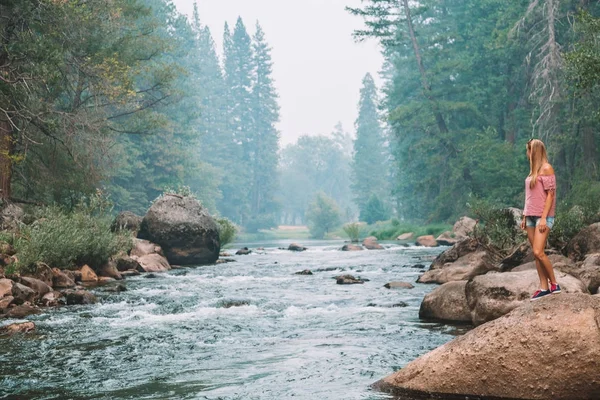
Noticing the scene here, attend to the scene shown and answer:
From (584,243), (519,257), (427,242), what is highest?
(584,243)

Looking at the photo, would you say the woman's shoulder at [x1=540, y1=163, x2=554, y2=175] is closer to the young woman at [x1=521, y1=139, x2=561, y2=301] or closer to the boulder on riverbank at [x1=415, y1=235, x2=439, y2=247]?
the young woman at [x1=521, y1=139, x2=561, y2=301]

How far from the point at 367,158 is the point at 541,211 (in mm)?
80506

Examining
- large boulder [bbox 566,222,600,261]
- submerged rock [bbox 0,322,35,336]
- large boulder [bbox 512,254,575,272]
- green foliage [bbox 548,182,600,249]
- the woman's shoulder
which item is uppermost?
the woman's shoulder

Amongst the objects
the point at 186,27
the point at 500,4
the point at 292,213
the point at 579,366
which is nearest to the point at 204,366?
the point at 579,366

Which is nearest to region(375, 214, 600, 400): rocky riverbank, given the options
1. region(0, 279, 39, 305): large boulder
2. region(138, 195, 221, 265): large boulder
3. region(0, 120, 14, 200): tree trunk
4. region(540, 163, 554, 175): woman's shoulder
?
region(540, 163, 554, 175): woman's shoulder

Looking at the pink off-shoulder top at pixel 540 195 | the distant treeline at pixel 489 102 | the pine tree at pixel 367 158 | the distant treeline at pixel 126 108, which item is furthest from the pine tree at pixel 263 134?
the pink off-shoulder top at pixel 540 195

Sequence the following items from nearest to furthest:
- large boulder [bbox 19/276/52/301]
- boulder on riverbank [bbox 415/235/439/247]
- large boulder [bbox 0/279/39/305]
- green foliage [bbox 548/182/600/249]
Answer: large boulder [bbox 0/279/39/305] → large boulder [bbox 19/276/52/301] → green foliage [bbox 548/182/600/249] → boulder on riverbank [bbox 415/235/439/247]

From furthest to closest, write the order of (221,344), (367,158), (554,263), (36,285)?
(367,158) → (36,285) → (554,263) → (221,344)

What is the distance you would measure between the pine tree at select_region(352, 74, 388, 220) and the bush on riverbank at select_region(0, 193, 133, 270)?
6766 cm

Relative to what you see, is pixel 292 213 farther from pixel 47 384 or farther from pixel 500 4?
pixel 47 384

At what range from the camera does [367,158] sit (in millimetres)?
Result: 87375

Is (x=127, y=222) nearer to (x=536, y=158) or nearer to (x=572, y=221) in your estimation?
(x=572, y=221)

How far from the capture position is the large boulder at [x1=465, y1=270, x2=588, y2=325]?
908 centimetres

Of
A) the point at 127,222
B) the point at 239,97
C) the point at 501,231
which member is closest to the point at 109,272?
the point at 127,222
